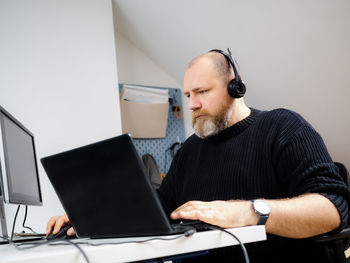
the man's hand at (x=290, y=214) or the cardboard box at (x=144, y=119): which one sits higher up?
the cardboard box at (x=144, y=119)

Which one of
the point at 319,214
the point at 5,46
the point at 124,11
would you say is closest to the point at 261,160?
the point at 319,214

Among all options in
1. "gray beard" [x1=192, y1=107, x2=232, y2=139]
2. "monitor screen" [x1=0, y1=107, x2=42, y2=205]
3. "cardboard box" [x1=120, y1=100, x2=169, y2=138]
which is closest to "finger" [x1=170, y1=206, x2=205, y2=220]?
"monitor screen" [x1=0, y1=107, x2=42, y2=205]

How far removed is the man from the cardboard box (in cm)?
93

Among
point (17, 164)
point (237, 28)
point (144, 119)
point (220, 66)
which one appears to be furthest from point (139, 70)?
point (17, 164)

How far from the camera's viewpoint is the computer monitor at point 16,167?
104 cm

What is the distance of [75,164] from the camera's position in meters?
0.70

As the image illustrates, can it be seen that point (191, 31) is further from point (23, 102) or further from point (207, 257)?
point (207, 257)

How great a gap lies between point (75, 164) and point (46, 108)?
49.2 inches

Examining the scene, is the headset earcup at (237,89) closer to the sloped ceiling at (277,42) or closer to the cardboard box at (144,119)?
the sloped ceiling at (277,42)

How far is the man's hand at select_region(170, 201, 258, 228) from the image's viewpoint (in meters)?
0.69

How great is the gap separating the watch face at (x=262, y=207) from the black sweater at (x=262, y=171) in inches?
8.0

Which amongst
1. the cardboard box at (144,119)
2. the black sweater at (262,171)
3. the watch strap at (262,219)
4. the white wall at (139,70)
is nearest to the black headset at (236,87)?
the black sweater at (262,171)

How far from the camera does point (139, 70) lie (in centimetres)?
265

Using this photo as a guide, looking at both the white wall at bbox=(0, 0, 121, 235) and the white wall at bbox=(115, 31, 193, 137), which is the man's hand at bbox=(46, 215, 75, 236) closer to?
the white wall at bbox=(0, 0, 121, 235)
